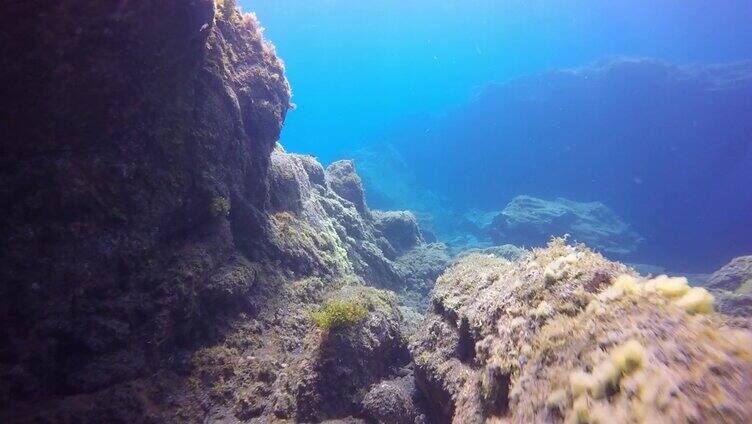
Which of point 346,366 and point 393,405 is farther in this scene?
point 346,366

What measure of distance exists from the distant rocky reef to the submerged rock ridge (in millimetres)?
13

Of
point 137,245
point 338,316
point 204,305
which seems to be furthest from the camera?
point 204,305

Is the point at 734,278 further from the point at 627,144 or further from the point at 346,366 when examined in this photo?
the point at 627,144

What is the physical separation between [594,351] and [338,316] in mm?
3591

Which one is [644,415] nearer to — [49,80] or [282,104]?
[49,80]

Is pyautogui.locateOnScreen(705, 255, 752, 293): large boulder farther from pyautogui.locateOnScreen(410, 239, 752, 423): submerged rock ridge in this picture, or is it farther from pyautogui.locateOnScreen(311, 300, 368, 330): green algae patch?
pyautogui.locateOnScreen(311, 300, 368, 330): green algae patch

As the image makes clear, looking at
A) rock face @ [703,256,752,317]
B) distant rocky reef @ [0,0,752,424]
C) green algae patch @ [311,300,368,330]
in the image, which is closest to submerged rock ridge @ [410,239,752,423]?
distant rocky reef @ [0,0,752,424]

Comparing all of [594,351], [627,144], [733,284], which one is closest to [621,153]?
[627,144]

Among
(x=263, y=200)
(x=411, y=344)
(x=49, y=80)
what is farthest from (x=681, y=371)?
(x=263, y=200)

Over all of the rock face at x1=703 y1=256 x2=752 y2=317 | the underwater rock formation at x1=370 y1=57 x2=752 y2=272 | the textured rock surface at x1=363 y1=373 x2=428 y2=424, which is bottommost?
the textured rock surface at x1=363 y1=373 x2=428 y2=424

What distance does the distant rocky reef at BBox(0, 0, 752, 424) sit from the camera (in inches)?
95.4

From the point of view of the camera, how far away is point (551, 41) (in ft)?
382

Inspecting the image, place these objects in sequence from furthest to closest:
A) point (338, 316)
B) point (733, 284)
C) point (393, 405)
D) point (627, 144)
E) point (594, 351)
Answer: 1. point (627, 144)
2. point (733, 284)
3. point (338, 316)
4. point (393, 405)
5. point (594, 351)

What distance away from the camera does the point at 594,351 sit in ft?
8.19
